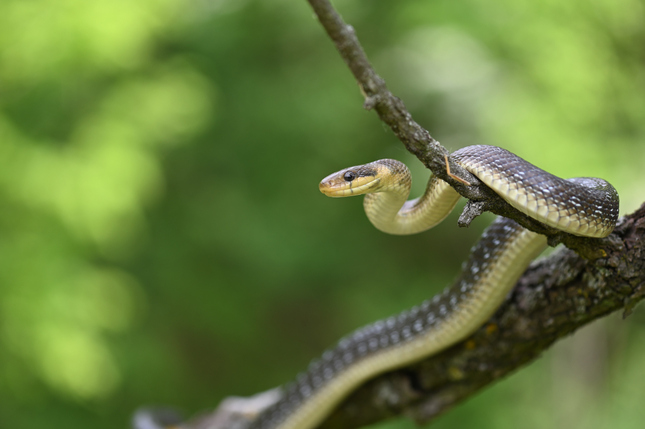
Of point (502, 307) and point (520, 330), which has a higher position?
point (502, 307)

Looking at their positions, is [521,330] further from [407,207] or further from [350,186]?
[350,186]

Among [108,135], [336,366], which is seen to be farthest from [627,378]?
[108,135]

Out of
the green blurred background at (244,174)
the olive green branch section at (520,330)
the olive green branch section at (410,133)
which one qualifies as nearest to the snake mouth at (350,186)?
the olive green branch section at (410,133)

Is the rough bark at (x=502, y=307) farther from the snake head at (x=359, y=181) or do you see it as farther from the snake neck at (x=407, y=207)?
the snake head at (x=359, y=181)

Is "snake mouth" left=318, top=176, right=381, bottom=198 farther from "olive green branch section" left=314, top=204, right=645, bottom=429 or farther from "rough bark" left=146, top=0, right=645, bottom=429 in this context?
"olive green branch section" left=314, top=204, right=645, bottom=429

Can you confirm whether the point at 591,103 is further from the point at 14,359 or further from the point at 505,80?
the point at 14,359

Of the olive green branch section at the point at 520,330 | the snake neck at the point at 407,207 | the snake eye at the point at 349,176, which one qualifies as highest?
the snake eye at the point at 349,176

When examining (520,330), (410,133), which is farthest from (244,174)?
(410,133)
